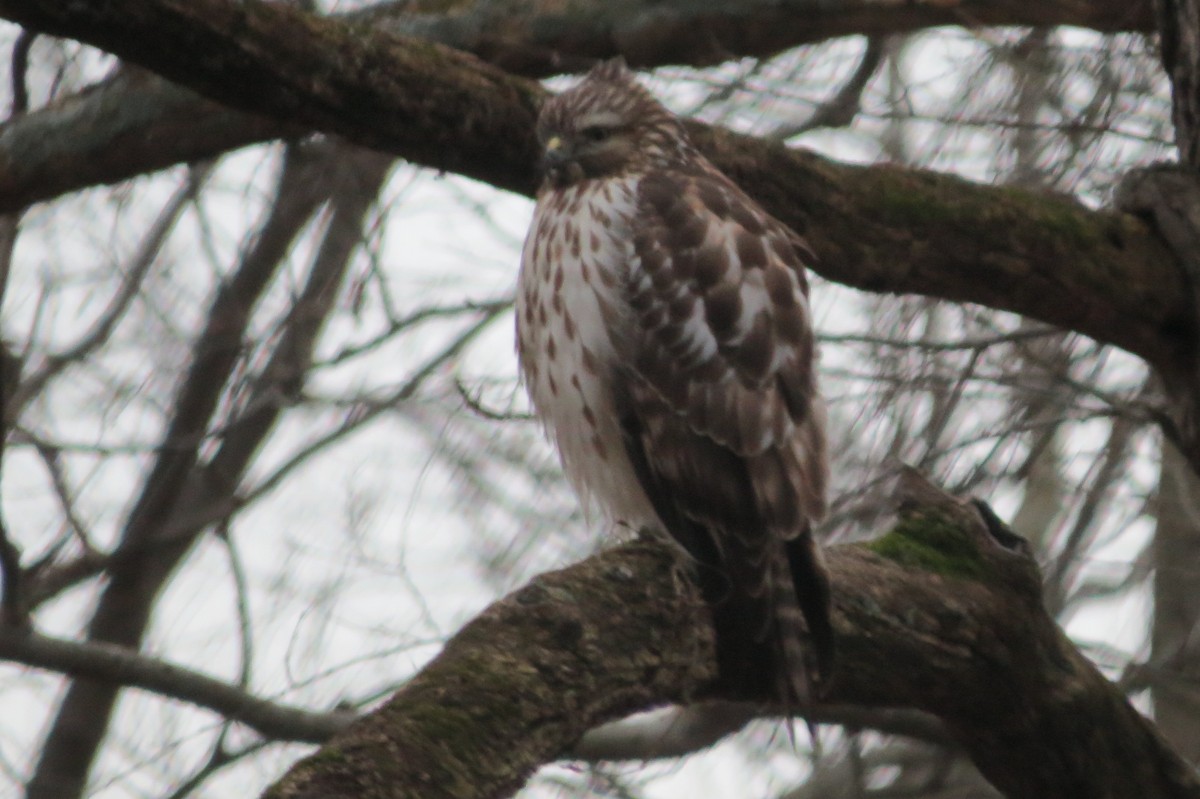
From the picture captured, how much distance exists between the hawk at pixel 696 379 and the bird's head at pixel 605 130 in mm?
12

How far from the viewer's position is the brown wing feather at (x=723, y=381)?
3723 mm

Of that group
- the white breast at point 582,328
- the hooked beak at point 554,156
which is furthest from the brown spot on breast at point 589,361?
the hooked beak at point 554,156

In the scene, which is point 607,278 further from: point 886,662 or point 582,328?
point 886,662

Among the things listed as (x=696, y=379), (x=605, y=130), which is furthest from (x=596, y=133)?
(x=696, y=379)

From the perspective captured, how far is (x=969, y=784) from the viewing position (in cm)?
524

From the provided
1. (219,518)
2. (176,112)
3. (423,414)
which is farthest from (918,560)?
(423,414)

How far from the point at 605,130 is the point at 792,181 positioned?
0.56 meters

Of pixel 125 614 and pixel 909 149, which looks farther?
pixel 125 614

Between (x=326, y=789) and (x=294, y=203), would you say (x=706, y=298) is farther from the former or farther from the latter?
(x=294, y=203)

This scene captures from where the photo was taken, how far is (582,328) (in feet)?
13.1

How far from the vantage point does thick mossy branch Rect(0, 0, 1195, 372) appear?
3.75 m

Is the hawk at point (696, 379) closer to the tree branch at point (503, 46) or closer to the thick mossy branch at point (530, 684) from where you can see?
the thick mossy branch at point (530, 684)

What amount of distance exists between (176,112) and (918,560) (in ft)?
7.30

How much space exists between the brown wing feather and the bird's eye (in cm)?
38
